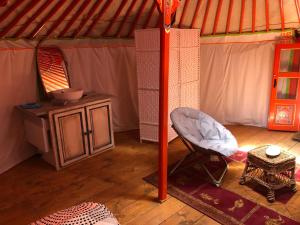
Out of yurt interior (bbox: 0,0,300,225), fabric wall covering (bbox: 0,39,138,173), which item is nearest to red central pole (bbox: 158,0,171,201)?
yurt interior (bbox: 0,0,300,225)

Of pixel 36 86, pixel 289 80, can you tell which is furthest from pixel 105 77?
pixel 289 80

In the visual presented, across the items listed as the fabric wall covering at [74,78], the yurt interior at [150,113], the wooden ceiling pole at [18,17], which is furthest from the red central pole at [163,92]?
the fabric wall covering at [74,78]

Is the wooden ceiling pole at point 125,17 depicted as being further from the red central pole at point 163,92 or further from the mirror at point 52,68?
the red central pole at point 163,92

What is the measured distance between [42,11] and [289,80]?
160 inches

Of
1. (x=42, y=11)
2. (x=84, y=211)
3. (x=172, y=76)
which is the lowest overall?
(x=84, y=211)

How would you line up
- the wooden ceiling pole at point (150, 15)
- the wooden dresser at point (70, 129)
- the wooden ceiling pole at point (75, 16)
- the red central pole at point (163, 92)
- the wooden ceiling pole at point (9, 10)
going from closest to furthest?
1. the red central pole at point (163, 92)
2. the wooden ceiling pole at point (9, 10)
3. the wooden dresser at point (70, 129)
4. the wooden ceiling pole at point (75, 16)
5. the wooden ceiling pole at point (150, 15)

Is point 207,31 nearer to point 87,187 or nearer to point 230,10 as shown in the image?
point 230,10

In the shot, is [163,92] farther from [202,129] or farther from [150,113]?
[150,113]

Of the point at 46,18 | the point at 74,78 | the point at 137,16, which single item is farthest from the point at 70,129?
the point at 137,16

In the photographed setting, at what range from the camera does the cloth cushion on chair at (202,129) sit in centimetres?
310

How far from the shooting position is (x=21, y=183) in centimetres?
315

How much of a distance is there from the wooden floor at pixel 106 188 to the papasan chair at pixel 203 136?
523mm

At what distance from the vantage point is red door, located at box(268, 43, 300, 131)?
4.31m

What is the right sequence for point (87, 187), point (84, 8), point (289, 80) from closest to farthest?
point (87, 187) < point (84, 8) < point (289, 80)
